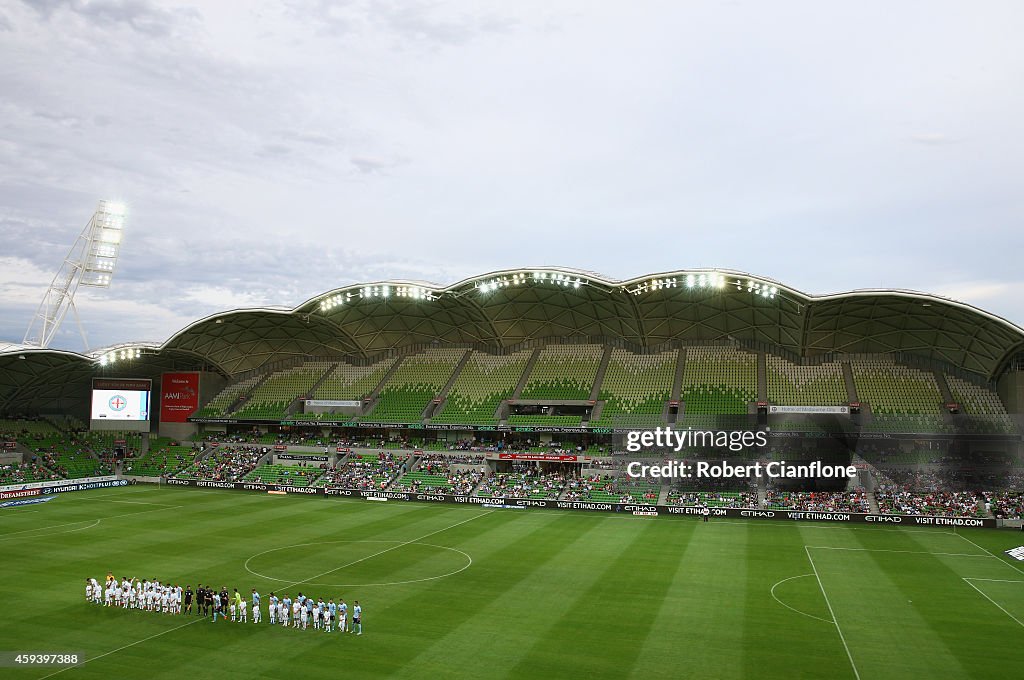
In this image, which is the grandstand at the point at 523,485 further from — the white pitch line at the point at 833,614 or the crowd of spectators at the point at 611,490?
the white pitch line at the point at 833,614

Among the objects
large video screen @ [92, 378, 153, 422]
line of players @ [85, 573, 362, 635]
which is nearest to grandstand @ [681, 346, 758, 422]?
line of players @ [85, 573, 362, 635]

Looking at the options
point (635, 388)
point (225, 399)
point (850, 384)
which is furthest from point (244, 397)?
point (850, 384)

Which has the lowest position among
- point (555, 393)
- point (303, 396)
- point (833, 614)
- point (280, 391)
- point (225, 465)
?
point (833, 614)

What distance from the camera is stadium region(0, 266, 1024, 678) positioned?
24469mm

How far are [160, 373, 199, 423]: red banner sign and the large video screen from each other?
3.29m

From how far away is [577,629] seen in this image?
2525cm

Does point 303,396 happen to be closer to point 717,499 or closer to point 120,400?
point 120,400

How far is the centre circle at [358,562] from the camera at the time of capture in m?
31.8

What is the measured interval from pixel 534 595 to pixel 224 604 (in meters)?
11.8

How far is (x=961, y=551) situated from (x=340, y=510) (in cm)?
3828

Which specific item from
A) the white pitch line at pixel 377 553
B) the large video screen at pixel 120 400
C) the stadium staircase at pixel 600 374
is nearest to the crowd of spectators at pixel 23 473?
the large video screen at pixel 120 400

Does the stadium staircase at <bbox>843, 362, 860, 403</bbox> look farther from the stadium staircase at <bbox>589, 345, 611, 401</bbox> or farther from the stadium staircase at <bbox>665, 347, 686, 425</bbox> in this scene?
the stadium staircase at <bbox>589, 345, 611, 401</bbox>

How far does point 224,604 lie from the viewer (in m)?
26.7

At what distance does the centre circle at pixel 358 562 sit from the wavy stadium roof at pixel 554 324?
83.7ft
